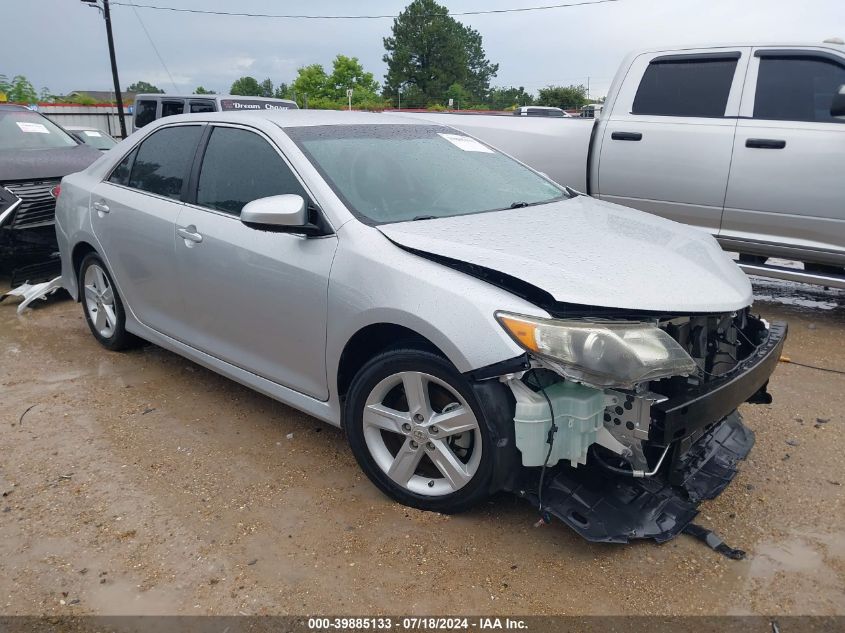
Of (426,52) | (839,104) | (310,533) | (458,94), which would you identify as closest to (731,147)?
(839,104)

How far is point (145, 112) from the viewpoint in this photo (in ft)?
42.2

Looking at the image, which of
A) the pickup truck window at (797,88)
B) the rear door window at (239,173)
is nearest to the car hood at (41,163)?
the rear door window at (239,173)

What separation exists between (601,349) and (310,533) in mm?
1376

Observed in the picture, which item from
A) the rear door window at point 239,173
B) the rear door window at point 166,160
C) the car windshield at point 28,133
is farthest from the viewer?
the car windshield at point 28,133

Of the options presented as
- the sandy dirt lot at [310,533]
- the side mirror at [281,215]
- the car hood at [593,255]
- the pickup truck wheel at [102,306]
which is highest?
the side mirror at [281,215]

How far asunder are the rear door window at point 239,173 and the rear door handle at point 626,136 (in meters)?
3.51

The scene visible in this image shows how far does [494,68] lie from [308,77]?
36127 millimetres

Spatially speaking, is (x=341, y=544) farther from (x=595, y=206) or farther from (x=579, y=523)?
(x=595, y=206)

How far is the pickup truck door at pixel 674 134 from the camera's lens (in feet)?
17.8

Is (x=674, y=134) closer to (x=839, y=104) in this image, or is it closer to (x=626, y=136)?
(x=626, y=136)

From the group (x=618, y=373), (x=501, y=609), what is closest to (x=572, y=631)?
(x=501, y=609)

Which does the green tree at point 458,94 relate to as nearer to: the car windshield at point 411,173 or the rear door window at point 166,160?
the rear door window at point 166,160

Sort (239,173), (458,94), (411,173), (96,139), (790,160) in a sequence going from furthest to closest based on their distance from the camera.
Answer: (458,94), (96,139), (790,160), (239,173), (411,173)

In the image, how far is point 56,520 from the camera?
2854 mm
